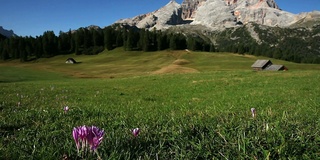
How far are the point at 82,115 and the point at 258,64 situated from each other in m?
91.0

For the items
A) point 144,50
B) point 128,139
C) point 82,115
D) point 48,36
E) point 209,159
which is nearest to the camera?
point 209,159

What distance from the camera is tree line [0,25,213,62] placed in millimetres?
175625

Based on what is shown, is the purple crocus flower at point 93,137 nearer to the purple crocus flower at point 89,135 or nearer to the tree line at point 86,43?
the purple crocus flower at point 89,135

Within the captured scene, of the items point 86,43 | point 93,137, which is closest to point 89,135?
point 93,137

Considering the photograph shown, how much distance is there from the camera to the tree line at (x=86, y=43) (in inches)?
6914

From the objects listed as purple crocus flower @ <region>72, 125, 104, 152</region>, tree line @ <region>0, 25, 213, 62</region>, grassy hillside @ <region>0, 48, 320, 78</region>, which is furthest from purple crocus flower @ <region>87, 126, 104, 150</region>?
tree line @ <region>0, 25, 213, 62</region>

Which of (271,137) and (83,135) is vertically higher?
(83,135)

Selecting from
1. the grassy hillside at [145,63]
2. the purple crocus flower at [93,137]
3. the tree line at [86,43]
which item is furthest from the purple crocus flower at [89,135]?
the tree line at [86,43]

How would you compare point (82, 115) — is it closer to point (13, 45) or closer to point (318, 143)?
point (318, 143)

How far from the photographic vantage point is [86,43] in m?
191

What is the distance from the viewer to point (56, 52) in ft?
604

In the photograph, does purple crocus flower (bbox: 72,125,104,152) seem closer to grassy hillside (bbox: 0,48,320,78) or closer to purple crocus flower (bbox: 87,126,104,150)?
purple crocus flower (bbox: 87,126,104,150)

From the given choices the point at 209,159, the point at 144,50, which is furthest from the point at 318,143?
the point at 144,50

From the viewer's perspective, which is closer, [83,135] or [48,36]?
[83,135]
